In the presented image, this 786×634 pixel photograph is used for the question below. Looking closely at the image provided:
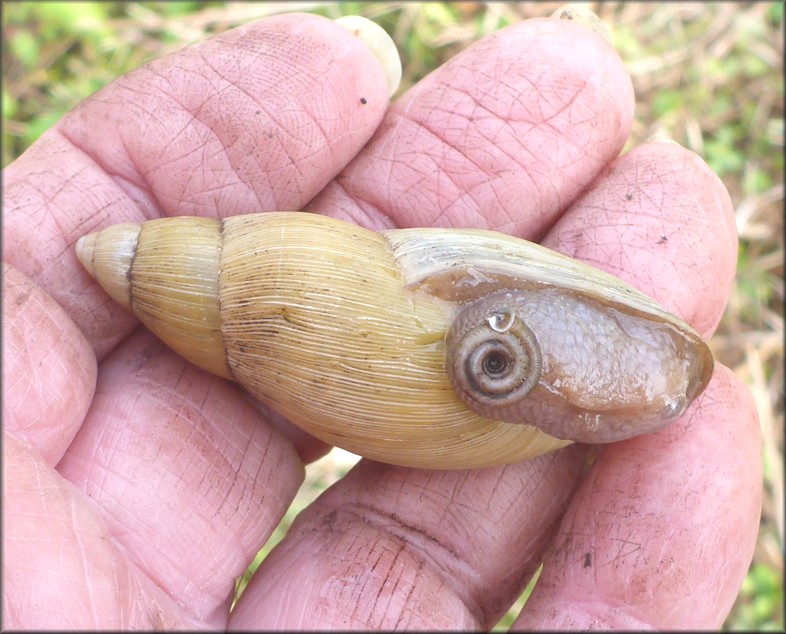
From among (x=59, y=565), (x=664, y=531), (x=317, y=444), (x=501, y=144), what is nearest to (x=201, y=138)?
(x=501, y=144)

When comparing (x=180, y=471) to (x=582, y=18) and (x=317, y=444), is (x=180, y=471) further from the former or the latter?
(x=582, y=18)

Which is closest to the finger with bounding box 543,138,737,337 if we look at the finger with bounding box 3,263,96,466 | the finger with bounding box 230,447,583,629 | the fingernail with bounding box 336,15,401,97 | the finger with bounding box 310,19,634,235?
the finger with bounding box 310,19,634,235

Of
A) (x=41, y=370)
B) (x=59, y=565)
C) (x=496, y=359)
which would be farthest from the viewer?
(x=41, y=370)

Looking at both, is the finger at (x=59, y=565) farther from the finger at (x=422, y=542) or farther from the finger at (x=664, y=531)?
the finger at (x=664, y=531)

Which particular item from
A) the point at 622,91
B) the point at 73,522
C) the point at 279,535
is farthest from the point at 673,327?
the point at 279,535

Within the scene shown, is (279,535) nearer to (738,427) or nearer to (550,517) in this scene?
(550,517)

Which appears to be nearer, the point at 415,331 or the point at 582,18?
the point at 415,331

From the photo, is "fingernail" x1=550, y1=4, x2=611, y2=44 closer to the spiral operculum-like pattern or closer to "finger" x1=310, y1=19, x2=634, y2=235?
"finger" x1=310, y1=19, x2=634, y2=235
